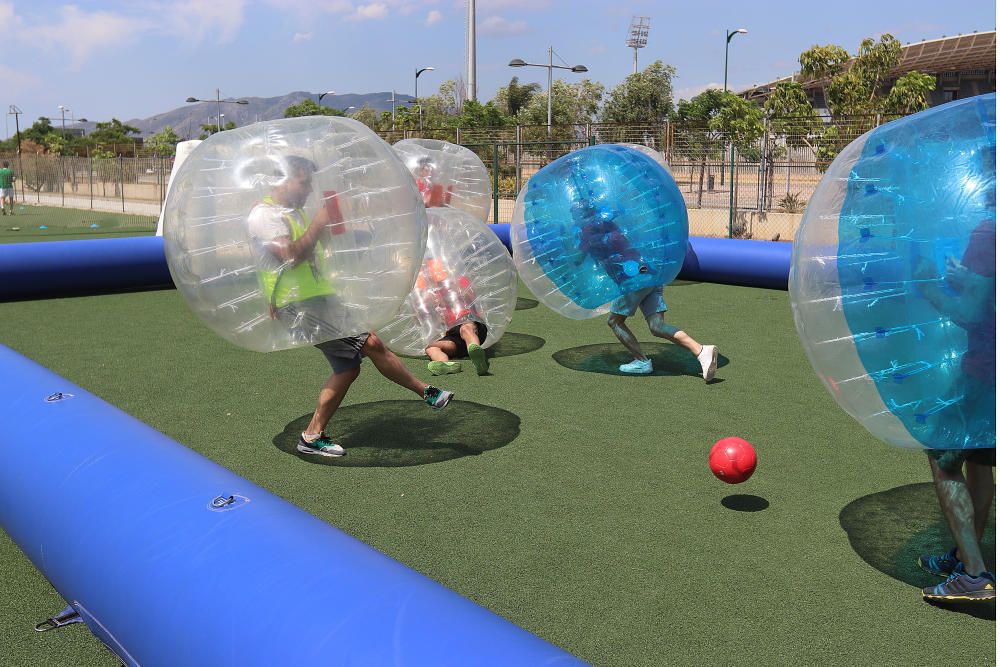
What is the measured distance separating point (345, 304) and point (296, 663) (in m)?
2.56

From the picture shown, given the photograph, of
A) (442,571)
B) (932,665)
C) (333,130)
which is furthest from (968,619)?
(333,130)

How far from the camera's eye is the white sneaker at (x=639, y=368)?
7.36 metres

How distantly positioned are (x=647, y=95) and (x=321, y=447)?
60.0 m

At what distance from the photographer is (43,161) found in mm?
38312

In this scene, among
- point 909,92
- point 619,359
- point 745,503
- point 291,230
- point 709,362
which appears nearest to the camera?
point 291,230

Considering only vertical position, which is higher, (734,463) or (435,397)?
(435,397)

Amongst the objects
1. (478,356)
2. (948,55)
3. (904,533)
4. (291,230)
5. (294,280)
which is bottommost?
(904,533)

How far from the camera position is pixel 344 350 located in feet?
17.0

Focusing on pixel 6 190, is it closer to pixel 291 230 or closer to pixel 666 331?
pixel 666 331

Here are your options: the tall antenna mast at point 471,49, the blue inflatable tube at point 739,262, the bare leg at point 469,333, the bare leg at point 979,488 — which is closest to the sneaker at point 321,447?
the bare leg at point 469,333

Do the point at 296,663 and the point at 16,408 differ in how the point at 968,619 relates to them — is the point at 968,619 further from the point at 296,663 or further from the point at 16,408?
the point at 16,408

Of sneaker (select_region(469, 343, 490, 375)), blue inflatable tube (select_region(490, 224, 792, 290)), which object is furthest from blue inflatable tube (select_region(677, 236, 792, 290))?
sneaker (select_region(469, 343, 490, 375))

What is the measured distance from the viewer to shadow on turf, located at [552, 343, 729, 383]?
7.53 metres

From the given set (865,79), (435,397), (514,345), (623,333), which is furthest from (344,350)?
(865,79)
